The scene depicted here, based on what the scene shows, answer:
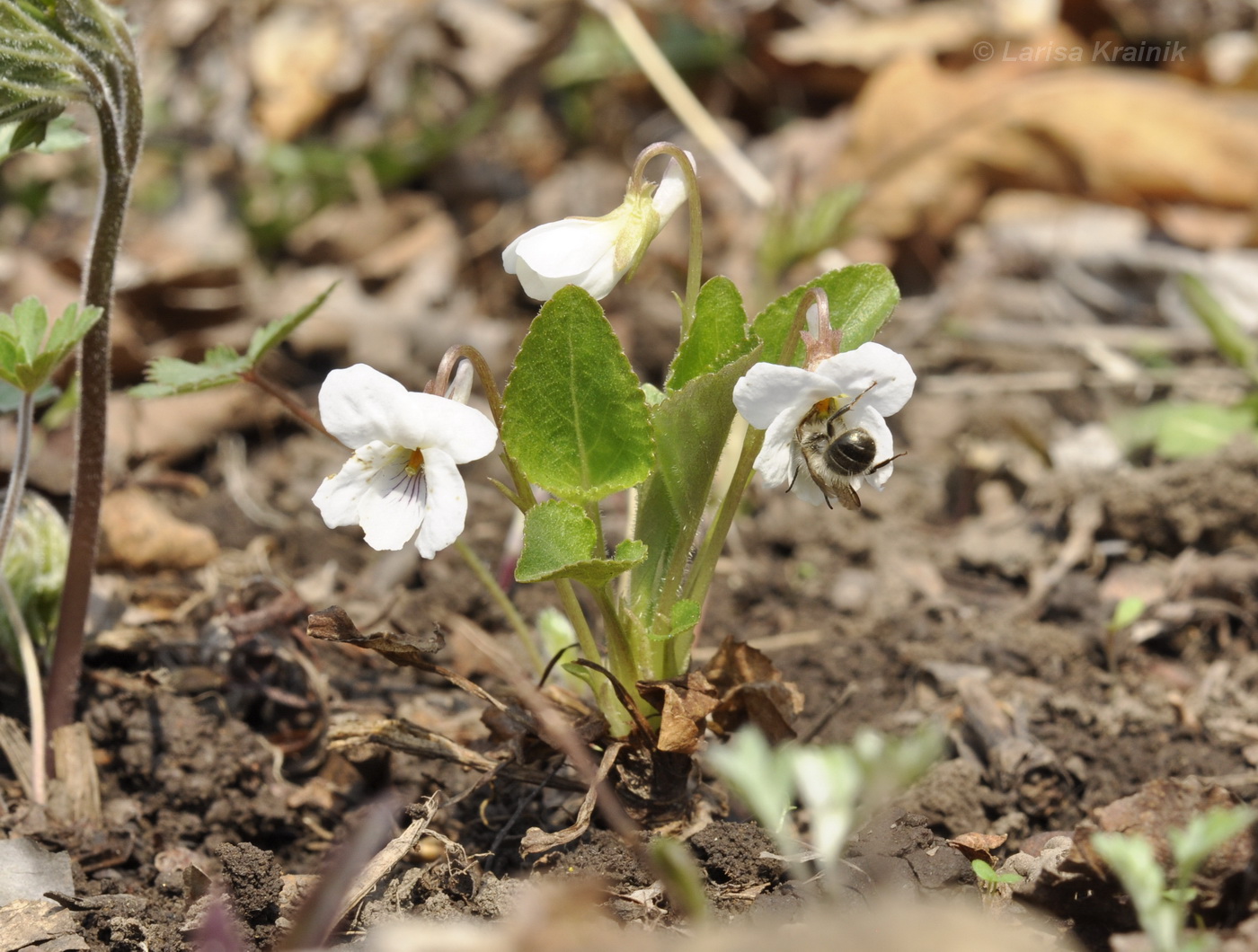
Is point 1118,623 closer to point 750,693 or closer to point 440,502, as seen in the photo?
point 750,693

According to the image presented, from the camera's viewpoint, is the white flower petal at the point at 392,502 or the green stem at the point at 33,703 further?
the green stem at the point at 33,703

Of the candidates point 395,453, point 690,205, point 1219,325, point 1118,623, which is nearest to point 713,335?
point 690,205

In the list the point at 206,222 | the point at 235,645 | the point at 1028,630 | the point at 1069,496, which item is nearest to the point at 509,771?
the point at 235,645

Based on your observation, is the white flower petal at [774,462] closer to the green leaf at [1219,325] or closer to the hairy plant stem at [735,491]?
the hairy plant stem at [735,491]

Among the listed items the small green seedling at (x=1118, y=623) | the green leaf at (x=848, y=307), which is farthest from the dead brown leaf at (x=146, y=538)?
the small green seedling at (x=1118, y=623)

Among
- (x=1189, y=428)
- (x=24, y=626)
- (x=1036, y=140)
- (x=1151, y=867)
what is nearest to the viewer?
(x=1151, y=867)

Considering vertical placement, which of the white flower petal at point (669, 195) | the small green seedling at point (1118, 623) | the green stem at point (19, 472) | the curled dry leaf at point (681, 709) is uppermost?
the white flower petal at point (669, 195)
